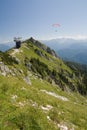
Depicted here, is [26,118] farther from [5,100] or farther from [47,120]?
[5,100]

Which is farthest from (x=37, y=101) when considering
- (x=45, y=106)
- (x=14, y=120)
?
(x=14, y=120)

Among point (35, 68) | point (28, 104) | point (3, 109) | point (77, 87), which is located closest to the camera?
point (3, 109)

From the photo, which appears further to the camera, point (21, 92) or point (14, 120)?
point (21, 92)

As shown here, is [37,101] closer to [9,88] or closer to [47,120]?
[9,88]

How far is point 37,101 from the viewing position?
18438mm

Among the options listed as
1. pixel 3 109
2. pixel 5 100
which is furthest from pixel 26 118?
pixel 5 100

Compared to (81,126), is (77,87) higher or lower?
lower

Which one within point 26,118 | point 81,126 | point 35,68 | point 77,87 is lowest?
point 77,87

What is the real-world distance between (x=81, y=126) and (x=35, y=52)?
149447mm

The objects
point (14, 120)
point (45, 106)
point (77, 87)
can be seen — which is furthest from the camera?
point (77, 87)

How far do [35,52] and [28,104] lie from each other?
5891 inches

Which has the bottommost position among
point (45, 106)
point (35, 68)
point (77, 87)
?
point (77, 87)

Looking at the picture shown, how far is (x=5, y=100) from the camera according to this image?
15461mm

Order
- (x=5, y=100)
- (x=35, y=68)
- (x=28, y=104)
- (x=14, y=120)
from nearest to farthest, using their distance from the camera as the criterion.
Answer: (x=14, y=120), (x=5, y=100), (x=28, y=104), (x=35, y=68)
